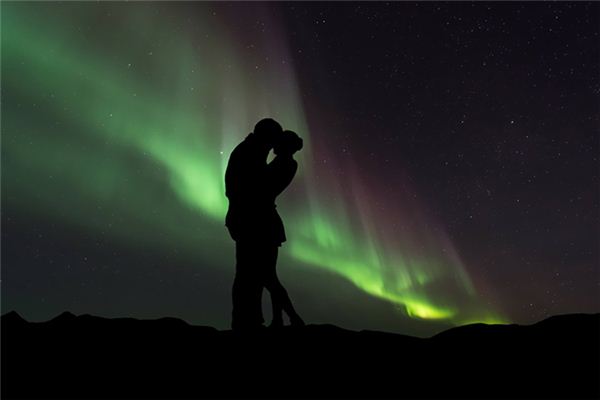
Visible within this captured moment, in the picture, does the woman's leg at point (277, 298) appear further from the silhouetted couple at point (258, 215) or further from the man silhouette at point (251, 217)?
the man silhouette at point (251, 217)

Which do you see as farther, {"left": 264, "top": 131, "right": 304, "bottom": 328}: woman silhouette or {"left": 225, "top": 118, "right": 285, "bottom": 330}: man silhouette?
{"left": 264, "top": 131, "right": 304, "bottom": 328}: woman silhouette

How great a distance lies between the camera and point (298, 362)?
5137 millimetres

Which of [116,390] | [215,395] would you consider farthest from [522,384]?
[116,390]

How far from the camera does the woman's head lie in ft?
22.1

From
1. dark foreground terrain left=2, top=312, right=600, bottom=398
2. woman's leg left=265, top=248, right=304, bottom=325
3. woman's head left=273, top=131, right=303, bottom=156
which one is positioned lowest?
dark foreground terrain left=2, top=312, right=600, bottom=398

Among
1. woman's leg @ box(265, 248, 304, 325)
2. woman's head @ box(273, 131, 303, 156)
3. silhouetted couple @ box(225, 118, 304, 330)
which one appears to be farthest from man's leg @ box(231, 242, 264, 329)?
woman's head @ box(273, 131, 303, 156)

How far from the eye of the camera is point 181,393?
445 centimetres

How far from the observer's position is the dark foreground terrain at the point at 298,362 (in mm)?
4500

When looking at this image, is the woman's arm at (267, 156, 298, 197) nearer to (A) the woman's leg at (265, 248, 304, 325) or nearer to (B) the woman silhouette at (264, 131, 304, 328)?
(B) the woman silhouette at (264, 131, 304, 328)

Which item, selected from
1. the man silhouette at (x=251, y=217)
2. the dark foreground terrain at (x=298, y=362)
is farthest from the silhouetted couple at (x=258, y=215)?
the dark foreground terrain at (x=298, y=362)

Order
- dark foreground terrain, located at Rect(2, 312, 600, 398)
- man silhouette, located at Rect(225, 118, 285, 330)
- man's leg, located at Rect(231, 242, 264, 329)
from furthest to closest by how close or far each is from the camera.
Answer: man silhouette, located at Rect(225, 118, 285, 330) → man's leg, located at Rect(231, 242, 264, 329) → dark foreground terrain, located at Rect(2, 312, 600, 398)

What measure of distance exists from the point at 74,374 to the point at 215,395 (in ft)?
5.18

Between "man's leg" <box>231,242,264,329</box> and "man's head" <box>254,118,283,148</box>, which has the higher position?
"man's head" <box>254,118,283,148</box>

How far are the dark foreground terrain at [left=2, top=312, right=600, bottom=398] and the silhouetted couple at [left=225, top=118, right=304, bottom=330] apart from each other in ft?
2.12
